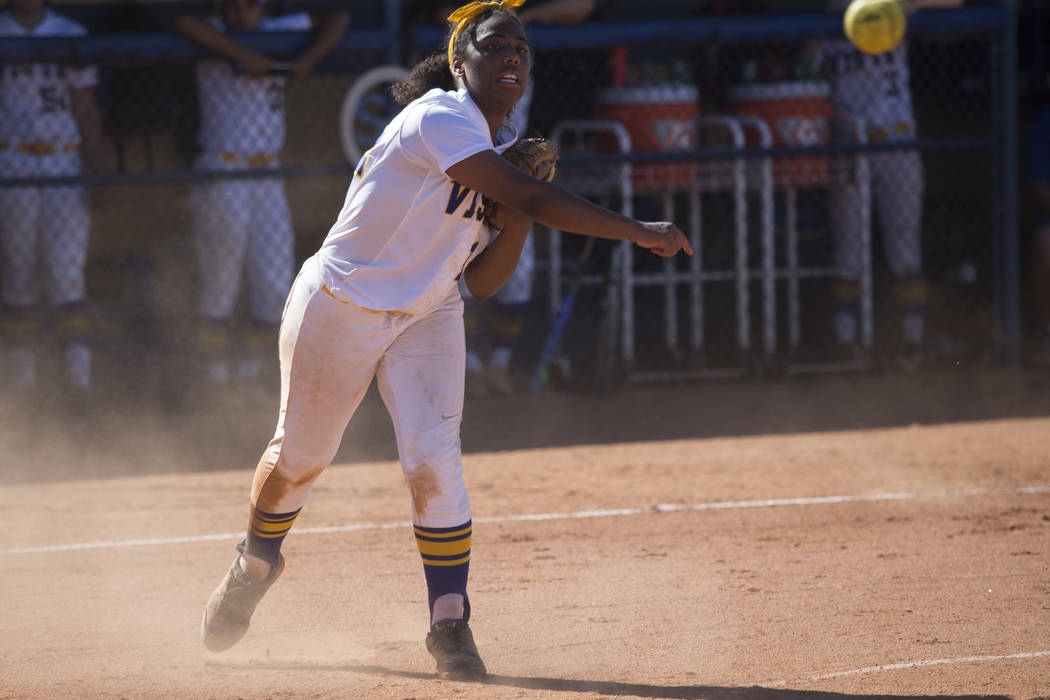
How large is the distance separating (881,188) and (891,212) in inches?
7.2

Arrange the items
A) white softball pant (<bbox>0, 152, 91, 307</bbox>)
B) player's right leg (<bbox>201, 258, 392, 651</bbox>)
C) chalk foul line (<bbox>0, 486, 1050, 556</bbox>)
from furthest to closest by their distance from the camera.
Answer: white softball pant (<bbox>0, 152, 91, 307</bbox>)
chalk foul line (<bbox>0, 486, 1050, 556</bbox>)
player's right leg (<bbox>201, 258, 392, 651</bbox>)

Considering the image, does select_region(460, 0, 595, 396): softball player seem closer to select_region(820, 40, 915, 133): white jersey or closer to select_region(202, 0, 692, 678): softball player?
select_region(820, 40, 915, 133): white jersey

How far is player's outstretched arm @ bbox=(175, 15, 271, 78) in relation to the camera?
797cm

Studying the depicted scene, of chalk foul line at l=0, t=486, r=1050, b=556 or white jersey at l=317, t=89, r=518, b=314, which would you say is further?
chalk foul line at l=0, t=486, r=1050, b=556

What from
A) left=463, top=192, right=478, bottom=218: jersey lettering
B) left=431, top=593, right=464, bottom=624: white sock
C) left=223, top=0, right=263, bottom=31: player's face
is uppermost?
left=223, top=0, right=263, bottom=31: player's face

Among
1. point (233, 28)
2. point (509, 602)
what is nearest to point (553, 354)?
point (233, 28)

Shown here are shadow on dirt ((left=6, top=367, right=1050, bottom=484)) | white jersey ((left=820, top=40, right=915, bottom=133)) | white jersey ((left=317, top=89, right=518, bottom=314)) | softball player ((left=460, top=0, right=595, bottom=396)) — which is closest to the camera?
white jersey ((left=317, top=89, right=518, bottom=314))

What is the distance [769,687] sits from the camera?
3686 millimetres

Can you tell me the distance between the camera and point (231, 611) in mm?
4023

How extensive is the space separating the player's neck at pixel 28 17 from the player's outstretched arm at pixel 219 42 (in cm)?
82

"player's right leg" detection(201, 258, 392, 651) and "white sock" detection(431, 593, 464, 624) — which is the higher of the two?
"player's right leg" detection(201, 258, 392, 651)

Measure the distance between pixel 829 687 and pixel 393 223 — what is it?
1.76 metres

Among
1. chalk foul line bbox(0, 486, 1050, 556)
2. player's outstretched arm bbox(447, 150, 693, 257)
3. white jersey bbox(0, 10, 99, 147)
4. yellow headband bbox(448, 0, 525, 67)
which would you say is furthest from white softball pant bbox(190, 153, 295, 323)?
player's outstretched arm bbox(447, 150, 693, 257)

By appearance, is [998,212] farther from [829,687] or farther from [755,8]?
[829,687]
